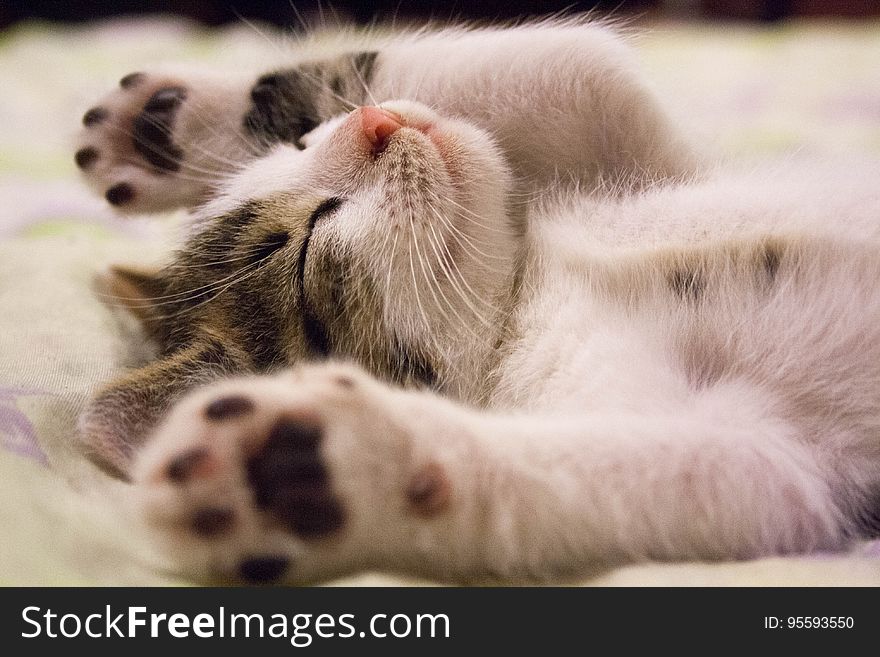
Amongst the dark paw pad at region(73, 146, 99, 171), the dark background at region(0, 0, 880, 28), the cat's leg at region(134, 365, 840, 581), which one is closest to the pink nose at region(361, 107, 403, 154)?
the cat's leg at region(134, 365, 840, 581)

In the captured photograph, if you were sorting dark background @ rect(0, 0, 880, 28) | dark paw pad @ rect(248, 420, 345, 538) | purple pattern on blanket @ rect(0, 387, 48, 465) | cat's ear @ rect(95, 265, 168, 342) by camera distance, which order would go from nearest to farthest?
dark paw pad @ rect(248, 420, 345, 538) < purple pattern on blanket @ rect(0, 387, 48, 465) < cat's ear @ rect(95, 265, 168, 342) < dark background @ rect(0, 0, 880, 28)

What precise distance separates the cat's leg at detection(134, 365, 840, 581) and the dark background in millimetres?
2707

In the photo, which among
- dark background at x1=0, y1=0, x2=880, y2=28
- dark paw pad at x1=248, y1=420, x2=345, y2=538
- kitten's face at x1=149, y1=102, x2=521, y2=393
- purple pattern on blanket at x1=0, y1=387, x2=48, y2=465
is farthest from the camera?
dark background at x1=0, y1=0, x2=880, y2=28

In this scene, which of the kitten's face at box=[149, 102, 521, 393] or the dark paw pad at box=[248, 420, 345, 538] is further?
the kitten's face at box=[149, 102, 521, 393]

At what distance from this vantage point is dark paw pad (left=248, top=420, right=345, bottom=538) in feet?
1.55

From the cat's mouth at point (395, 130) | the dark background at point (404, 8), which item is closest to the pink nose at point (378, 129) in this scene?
the cat's mouth at point (395, 130)

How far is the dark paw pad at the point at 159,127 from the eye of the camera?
3.51 ft

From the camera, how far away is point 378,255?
2.59ft

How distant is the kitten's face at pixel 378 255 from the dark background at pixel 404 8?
2360 millimetres

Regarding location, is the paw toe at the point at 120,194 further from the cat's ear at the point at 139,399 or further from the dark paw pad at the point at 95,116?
the cat's ear at the point at 139,399

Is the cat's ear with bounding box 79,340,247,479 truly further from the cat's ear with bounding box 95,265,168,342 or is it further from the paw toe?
the paw toe

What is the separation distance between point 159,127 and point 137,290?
0.74 ft

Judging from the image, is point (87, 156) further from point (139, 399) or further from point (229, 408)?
point (229, 408)

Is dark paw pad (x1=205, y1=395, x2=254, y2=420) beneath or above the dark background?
beneath
